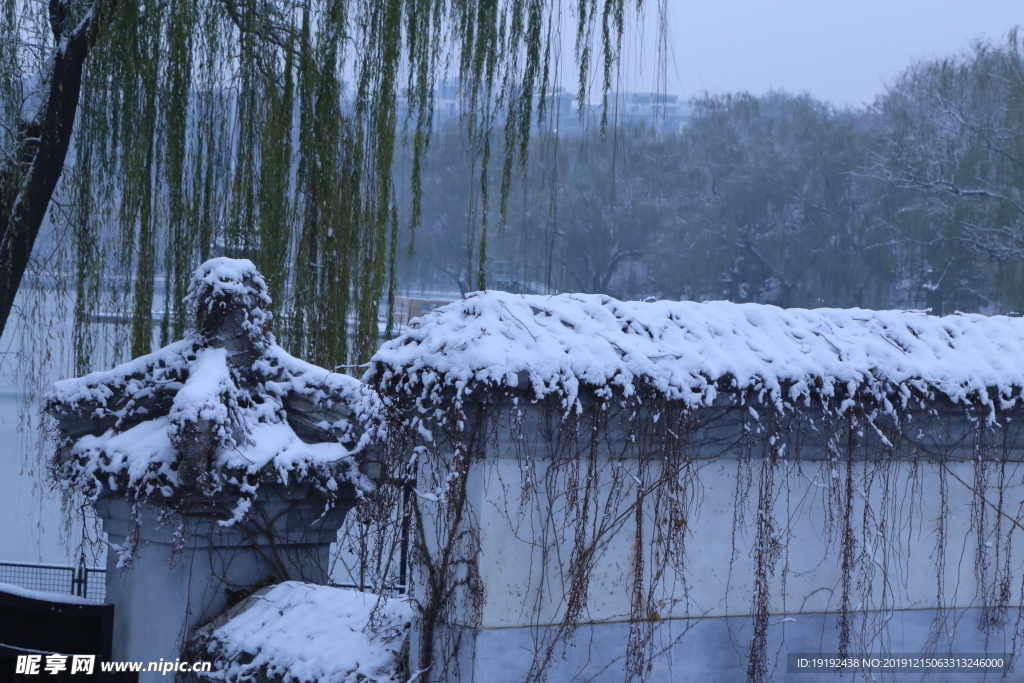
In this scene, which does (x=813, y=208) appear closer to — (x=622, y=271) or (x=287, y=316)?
(x=622, y=271)

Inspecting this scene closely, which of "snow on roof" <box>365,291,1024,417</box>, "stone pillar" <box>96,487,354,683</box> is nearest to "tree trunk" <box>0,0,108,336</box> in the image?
"stone pillar" <box>96,487,354,683</box>

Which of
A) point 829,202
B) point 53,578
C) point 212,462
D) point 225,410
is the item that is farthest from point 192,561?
point 829,202

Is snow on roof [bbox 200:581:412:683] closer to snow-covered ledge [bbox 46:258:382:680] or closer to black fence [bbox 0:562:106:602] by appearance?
snow-covered ledge [bbox 46:258:382:680]

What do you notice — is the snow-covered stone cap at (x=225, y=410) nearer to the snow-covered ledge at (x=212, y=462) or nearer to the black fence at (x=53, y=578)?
the snow-covered ledge at (x=212, y=462)

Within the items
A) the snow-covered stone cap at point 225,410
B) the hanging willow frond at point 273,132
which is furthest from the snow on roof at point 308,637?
the hanging willow frond at point 273,132

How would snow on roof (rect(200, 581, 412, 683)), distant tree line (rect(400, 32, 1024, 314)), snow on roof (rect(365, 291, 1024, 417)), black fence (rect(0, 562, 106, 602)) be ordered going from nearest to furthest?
snow on roof (rect(365, 291, 1024, 417))
snow on roof (rect(200, 581, 412, 683))
black fence (rect(0, 562, 106, 602))
distant tree line (rect(400, 32, 1024, 314))

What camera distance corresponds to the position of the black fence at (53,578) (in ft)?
18.6

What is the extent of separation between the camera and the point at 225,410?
4.07m

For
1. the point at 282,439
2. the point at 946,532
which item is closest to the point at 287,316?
the point at 282,439

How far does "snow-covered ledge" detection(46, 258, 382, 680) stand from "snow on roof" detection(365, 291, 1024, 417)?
723mm

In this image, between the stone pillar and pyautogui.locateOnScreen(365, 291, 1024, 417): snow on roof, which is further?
the stone pillar

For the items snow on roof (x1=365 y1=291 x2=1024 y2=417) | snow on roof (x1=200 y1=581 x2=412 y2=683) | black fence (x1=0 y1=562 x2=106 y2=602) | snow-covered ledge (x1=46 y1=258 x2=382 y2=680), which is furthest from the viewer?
black fence (x1=0 y1=562 x2=106 y2=602)

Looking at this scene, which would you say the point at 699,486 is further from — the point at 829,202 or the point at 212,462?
the point at 829,202

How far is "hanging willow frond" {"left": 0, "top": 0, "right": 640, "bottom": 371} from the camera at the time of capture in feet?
17.0
